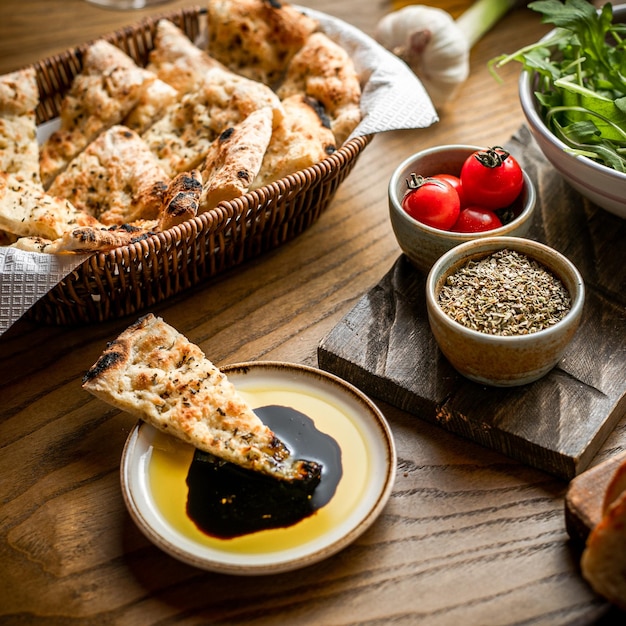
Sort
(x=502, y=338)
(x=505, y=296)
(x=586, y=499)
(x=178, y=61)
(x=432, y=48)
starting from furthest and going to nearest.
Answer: (x=432, y=48), (x=178, y=61), (x=505, y=296), (x=502, y=338), (x=586, y=499)

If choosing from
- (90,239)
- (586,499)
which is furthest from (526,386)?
(90,239)

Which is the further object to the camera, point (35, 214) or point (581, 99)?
point (581, 99)

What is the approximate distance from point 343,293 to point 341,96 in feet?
2.08

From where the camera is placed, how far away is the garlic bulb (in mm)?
2750

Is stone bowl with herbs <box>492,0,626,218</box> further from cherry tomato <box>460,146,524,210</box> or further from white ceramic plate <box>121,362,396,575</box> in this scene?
white ceramic plate <box>121,362,396,575</box>

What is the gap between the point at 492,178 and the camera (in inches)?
76.8

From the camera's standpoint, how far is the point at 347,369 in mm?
1837

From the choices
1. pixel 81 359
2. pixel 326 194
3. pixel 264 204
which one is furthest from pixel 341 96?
pixel 81 359

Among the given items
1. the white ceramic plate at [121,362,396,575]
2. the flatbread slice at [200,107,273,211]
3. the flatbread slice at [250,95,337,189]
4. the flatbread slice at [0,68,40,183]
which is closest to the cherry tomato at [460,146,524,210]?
the flatbread slice at [250,95,337,189]

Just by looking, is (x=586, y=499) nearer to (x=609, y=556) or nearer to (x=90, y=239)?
(x=609, y=556)

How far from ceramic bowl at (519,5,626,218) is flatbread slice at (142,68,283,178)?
2.39ft

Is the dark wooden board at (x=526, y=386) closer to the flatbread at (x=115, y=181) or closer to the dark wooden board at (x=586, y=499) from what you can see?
the dark wooden board at (x=586, y=499)

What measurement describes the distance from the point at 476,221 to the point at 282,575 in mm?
1018

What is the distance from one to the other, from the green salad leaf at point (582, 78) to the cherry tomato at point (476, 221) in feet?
A: 1.03
